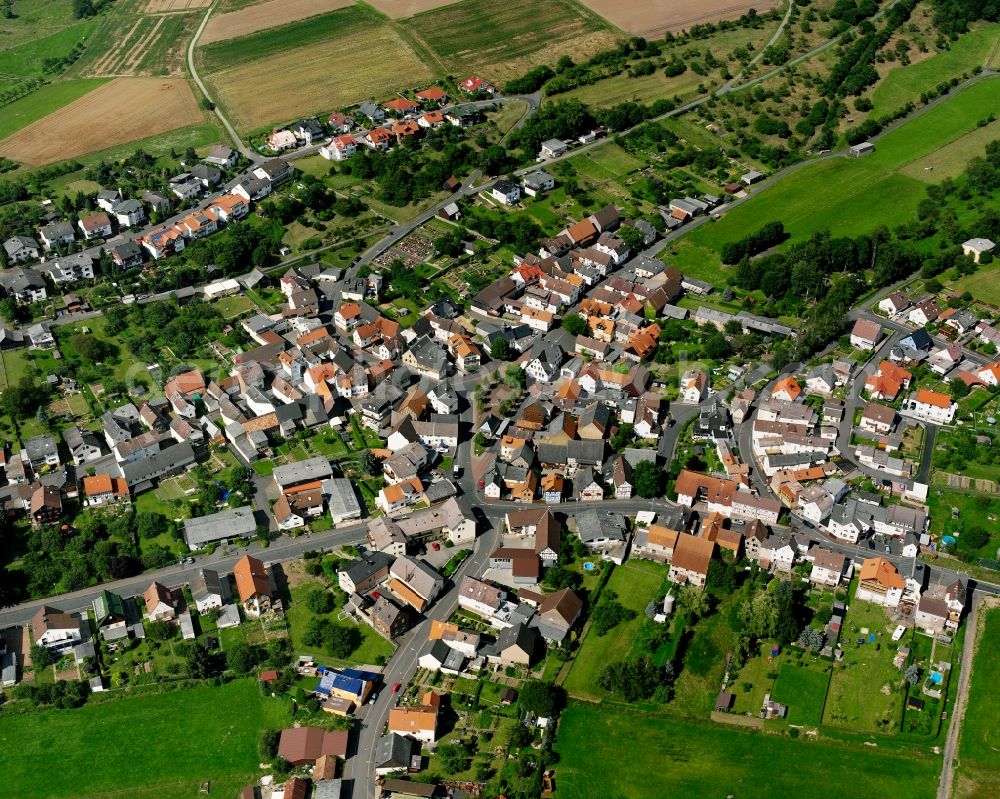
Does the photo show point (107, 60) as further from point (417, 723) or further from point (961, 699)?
point (961, 699)

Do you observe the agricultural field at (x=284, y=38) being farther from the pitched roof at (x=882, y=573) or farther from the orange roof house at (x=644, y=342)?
the pitched roof at (x=882, y=573)

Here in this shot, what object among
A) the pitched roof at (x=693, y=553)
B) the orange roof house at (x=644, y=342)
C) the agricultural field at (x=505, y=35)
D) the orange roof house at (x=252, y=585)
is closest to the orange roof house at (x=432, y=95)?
the agricultural field at (x=505, y=35)

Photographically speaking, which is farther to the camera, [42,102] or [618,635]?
[42,102]

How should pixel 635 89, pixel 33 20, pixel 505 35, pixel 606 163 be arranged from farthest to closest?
pixel 33 20 → pixel 505 35 → pixel 635 89 → pixel 606 163

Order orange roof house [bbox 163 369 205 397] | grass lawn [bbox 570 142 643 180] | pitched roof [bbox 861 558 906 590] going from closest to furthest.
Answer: pitched roof [bbox 861 558 906 590] < orange roof house [bbox 163 369 205 397] < grass lawn [bbox 570 142 643 180]

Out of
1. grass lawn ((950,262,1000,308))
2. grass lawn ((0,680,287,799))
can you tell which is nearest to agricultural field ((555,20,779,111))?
grass lawn ((950,262,1000,308))

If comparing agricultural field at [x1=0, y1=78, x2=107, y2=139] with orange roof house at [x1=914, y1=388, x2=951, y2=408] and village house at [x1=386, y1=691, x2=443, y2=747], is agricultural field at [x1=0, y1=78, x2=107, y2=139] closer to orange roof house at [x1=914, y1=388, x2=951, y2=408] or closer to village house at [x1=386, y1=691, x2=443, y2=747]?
village house at [x1=386, y1=691, x2=443, y2=747]

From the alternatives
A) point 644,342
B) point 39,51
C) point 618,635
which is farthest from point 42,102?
point 618,635
